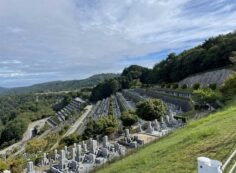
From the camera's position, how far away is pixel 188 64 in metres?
62.8

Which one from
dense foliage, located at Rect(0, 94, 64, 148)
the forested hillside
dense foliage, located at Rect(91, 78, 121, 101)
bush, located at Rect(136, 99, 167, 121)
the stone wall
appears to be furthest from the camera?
dense foliage, located at Rect(91, 78, 121, 101)

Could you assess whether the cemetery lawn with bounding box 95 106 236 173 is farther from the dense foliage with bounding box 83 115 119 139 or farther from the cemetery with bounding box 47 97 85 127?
the cemetery with bounding box 47 97 85 127

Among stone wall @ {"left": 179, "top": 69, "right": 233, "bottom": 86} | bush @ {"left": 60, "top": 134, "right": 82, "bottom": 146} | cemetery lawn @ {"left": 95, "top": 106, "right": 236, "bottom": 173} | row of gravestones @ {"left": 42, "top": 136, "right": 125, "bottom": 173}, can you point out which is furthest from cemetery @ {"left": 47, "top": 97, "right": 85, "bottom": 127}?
cemetery lawn @ {"left": 95, "top": 106, "right": 236, "bottom": 173}

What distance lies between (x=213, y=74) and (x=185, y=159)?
44.3 meters

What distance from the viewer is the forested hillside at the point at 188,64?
5306cm

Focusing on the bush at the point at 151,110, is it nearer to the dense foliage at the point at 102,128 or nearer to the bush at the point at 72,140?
the dense foliage at the point at 102,128

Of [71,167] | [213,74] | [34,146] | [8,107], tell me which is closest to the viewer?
[71,167]

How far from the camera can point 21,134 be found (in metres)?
73.4

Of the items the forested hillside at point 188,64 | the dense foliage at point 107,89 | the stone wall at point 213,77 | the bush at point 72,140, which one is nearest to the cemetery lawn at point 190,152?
the bush at point 72,140

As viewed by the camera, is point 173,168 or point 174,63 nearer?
point 173,168

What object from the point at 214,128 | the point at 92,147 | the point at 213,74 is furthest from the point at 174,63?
the point at 214,128

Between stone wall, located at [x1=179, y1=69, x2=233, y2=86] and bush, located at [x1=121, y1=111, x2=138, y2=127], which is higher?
stone wall, located at [x1=179, y1=69, x2=233, y2=86]

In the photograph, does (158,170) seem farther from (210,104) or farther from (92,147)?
(210,104)

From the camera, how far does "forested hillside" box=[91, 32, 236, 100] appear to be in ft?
174
